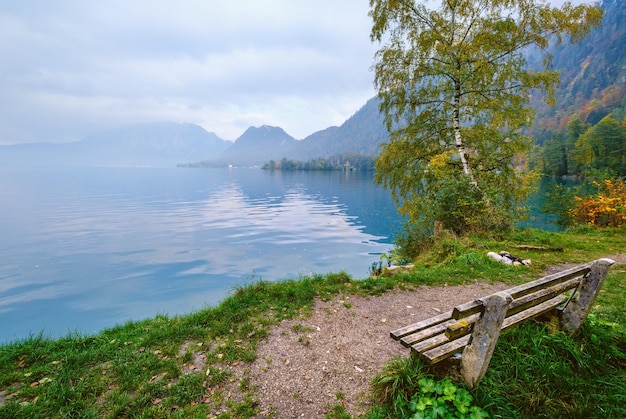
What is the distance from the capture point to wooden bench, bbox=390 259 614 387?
110 inches

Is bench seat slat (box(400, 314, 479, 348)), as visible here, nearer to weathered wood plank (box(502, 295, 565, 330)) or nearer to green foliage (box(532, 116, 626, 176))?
weathered wood plank (box(502, 295, 565, 330))

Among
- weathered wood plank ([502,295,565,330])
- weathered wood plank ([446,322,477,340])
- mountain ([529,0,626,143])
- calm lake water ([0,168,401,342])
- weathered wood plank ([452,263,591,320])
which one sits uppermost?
mountain ([529,0,626,143])

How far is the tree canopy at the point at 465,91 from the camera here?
11.5 meters

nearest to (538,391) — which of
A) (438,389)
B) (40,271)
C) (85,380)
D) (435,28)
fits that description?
(438,389)

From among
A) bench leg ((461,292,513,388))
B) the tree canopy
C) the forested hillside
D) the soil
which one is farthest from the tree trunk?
bench leg ((461,292,513,388))

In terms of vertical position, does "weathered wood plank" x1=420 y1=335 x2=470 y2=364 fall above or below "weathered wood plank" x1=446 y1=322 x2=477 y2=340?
below

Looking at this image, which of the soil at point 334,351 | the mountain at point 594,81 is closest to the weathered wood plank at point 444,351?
the soil at point 334,351

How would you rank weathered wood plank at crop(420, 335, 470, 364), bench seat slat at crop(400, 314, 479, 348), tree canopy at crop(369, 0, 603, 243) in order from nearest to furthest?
weathered wood plank at crop(420, 335, 470, 364), bench seat slat at crop(400, 314, 479, 348), tree canopy at crop(369, 0, 603, 243)

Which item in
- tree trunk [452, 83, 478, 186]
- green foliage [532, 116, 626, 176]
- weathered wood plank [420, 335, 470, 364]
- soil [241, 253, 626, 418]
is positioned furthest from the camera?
green foliage [532, 116, 626, 176]

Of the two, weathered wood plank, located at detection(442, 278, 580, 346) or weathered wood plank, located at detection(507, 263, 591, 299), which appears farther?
weathered wood plank, located at detection(507, 263, 591, 299)

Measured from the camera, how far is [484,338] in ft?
9.45

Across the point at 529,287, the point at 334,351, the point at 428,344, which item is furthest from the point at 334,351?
Result: the point at 529,287

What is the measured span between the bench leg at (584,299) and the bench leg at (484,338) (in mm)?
1734

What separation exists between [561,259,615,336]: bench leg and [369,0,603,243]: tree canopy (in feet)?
27.0
